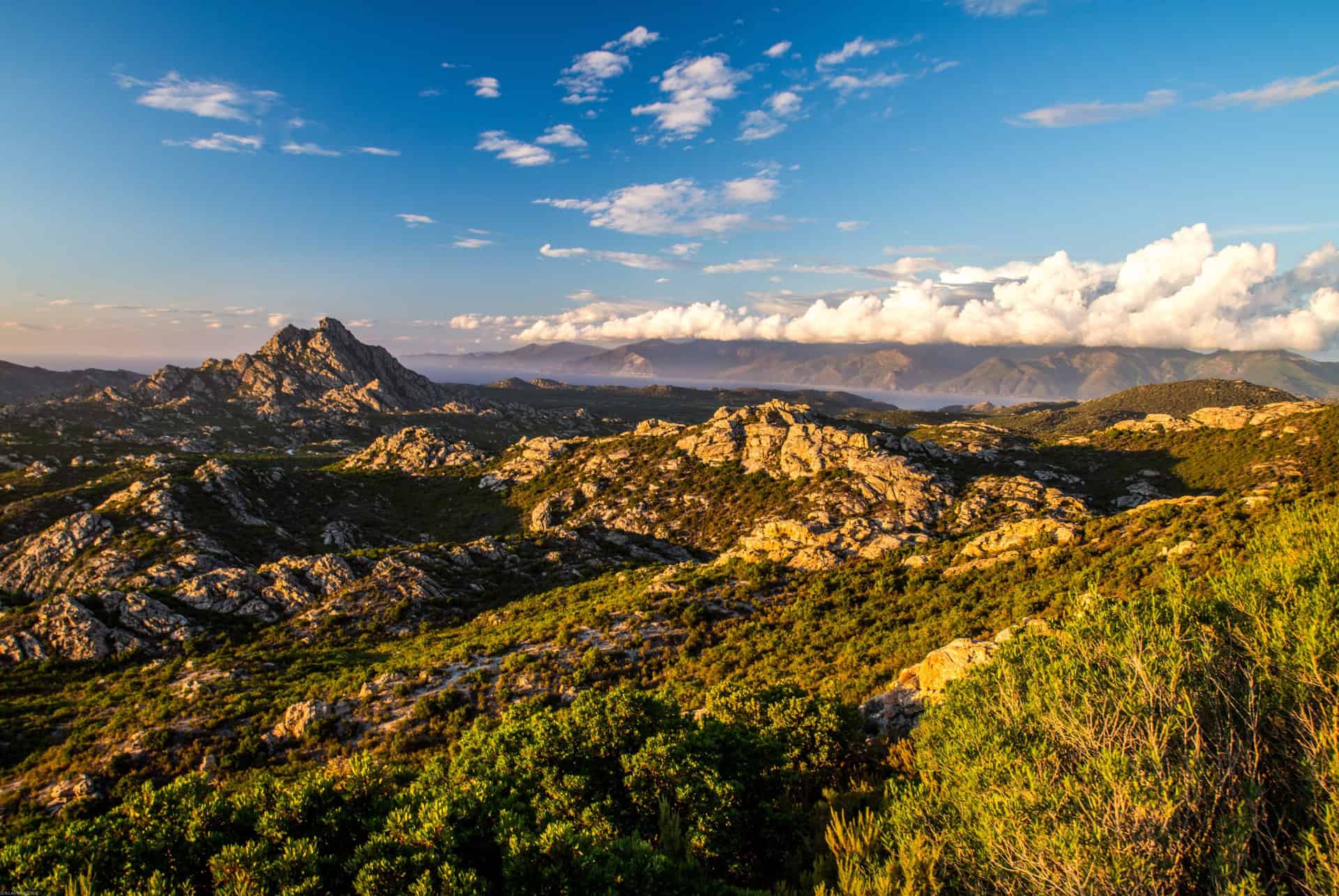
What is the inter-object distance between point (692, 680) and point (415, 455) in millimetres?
111496

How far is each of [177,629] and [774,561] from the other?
2139 inches

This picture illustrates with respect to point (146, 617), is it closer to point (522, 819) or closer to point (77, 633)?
point (77, 633)

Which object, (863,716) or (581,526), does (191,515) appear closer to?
(581,526)

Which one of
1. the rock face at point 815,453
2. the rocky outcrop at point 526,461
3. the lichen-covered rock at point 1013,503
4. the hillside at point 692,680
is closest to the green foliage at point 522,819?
the hillside at point 692,680

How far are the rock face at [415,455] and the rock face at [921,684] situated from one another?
111713mm

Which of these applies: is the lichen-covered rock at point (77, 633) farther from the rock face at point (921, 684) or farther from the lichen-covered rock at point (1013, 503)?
the lichen-covered rock at point (1013, 503)

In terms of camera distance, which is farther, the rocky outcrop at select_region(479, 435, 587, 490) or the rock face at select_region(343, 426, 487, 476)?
the rock face at select_region(343, 426, 487, 476)

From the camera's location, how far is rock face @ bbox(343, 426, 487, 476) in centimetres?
11969

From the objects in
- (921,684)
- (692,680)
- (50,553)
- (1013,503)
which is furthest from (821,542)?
(50,553)

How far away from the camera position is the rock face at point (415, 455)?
11969 cm

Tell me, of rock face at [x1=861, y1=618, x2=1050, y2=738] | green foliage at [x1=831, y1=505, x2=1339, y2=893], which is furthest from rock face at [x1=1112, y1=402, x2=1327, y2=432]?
green foliage at [x1=831, y1=505, x2=1339, y2=893]

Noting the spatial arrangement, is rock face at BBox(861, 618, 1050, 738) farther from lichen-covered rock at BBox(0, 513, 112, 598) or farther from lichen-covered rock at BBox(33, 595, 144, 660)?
lichen-covered rock at BBox(0, 513, 112, 598)

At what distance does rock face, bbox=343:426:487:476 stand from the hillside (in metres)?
28.5

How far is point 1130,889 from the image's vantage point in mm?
8938
